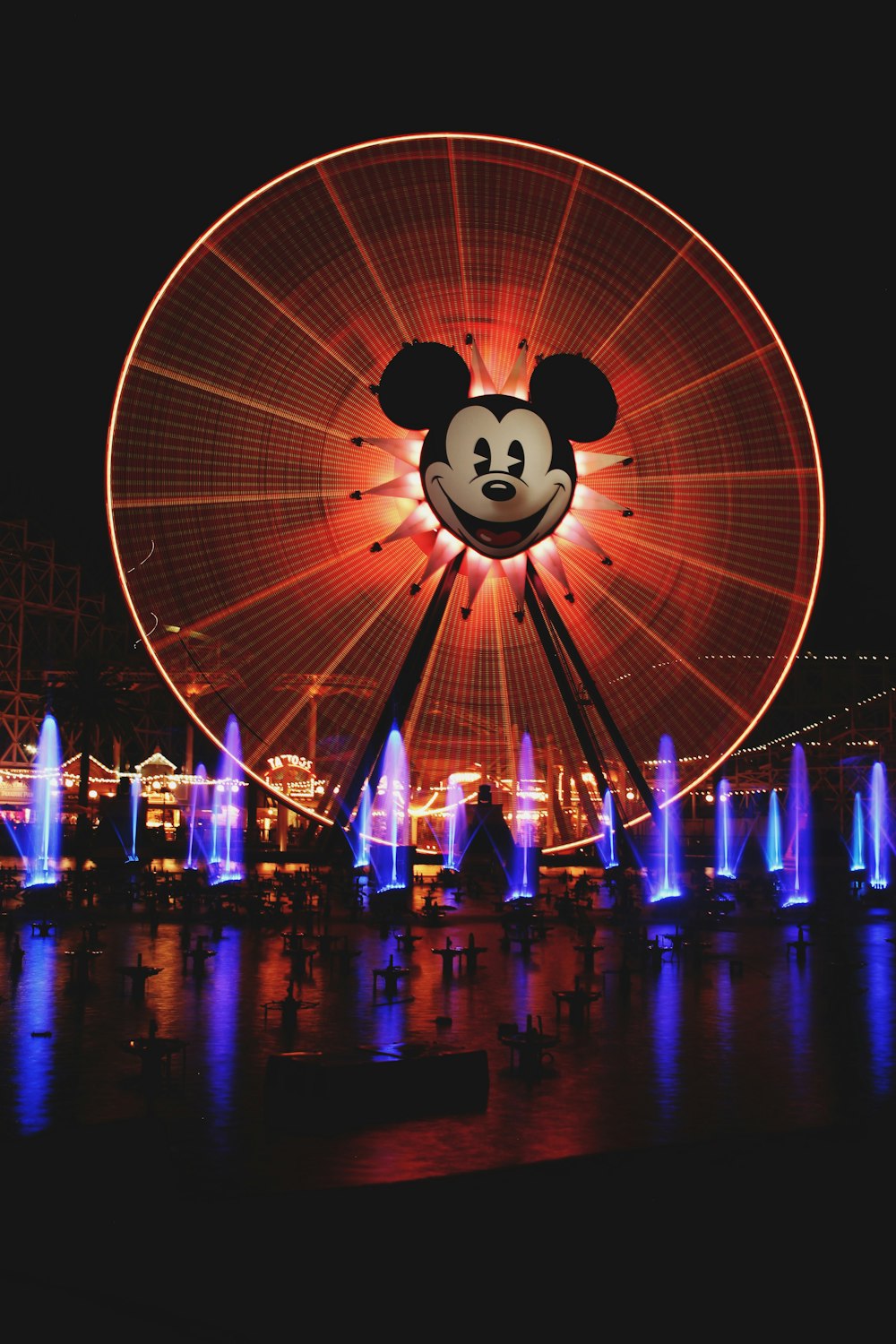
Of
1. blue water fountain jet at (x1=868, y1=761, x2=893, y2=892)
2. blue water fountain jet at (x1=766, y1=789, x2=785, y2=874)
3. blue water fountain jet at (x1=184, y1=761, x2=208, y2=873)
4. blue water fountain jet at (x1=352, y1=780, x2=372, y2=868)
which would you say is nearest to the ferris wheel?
blue water fountain jet at (x1=352, y1=780, x2=372, y2=868)

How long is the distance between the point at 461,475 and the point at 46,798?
4114 centimetres

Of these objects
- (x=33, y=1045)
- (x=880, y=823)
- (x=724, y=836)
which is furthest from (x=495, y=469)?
(x=724, y=836)

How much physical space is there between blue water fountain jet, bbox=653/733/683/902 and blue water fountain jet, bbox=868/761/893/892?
949cm

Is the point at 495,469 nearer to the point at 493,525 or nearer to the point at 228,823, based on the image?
the point at 493,525

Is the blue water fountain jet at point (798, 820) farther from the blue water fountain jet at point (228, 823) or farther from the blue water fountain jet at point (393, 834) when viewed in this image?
the blue water fountain jet at point (228, 823)

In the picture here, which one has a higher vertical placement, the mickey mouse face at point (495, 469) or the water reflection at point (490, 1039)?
the mickey mouse face at point (495, 469)

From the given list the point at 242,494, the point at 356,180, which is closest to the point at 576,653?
the point at 242,494

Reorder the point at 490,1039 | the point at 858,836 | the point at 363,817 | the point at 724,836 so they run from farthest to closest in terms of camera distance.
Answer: the point at 724,836
the point at 858,836
the point at 363,817
the point at 490,1039

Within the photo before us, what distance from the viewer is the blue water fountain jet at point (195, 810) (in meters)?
52.2

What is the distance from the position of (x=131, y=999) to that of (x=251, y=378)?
1014 cm

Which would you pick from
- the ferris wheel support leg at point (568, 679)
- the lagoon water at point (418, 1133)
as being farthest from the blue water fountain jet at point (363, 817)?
the ferris wheel support leg at point (568, 679)

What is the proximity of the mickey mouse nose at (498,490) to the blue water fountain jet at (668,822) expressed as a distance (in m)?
6.17

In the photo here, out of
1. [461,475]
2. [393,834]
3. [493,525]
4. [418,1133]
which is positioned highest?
[461,475]

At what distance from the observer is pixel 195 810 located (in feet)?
229
